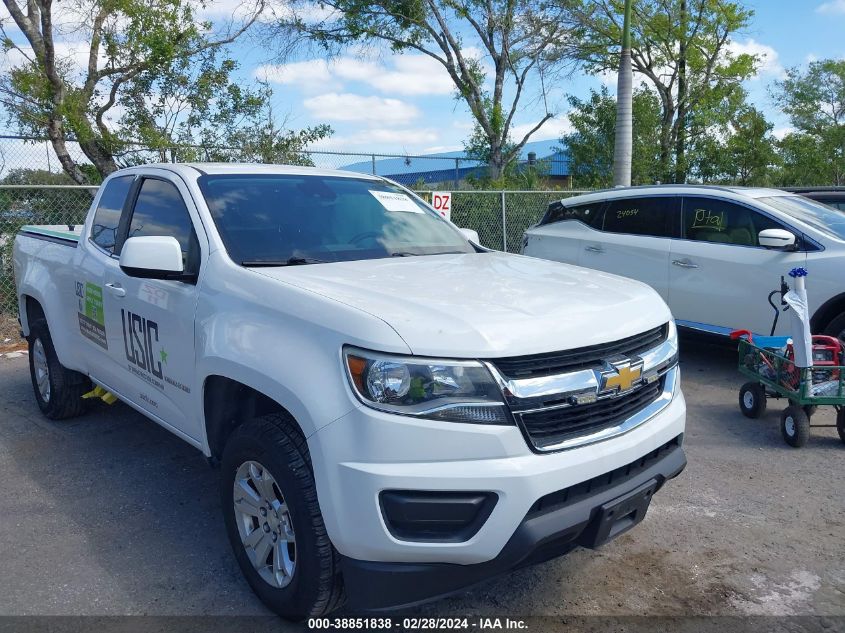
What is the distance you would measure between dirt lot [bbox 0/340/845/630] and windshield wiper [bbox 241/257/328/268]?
1426mm

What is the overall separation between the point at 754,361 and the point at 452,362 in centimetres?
390

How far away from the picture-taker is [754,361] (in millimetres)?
5332

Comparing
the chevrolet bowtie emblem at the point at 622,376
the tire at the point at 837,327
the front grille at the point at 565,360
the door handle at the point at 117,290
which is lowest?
the tire at the point at 837,327

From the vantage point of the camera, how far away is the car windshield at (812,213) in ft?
20.5

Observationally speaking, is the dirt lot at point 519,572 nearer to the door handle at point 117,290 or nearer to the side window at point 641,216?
the door handle at point 117,290

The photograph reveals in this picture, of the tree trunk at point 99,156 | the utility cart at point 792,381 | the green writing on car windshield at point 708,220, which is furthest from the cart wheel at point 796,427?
the tree trunk at point 99,156

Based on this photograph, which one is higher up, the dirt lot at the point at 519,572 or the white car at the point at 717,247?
the white car at the point at 717,247

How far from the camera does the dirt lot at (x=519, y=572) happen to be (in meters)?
2.98

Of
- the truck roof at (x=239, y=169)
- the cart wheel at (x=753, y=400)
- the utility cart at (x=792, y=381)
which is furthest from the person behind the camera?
the cart wheel at (x=753, y=400)

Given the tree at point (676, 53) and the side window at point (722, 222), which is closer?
the side window at point (722, 222)

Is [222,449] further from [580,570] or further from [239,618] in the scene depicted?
[580,570]

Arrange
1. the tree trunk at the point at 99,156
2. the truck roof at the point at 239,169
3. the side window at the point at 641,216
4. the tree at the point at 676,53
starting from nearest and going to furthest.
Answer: the truck roof at the point at 239,169
the side window at the point at 641,216
the tree trunk at the point at 99,156
the tree at the point at 676,53

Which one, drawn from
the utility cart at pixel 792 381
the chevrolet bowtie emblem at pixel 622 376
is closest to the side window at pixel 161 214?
the chevrolet bowtie emblem at pixel 622 376

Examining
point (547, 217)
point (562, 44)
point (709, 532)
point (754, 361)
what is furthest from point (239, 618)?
point (562, 44)
